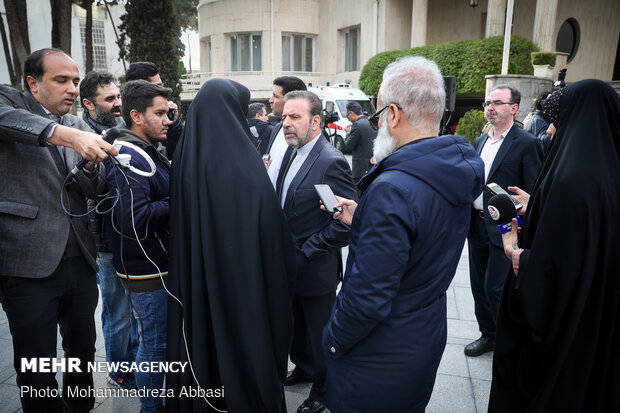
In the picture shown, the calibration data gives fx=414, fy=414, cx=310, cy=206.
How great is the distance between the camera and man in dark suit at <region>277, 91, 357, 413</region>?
2.83 meters

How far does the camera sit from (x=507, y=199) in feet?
7.68

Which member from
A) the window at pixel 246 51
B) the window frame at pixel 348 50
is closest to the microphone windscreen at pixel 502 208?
the window frame at pixel 348 50

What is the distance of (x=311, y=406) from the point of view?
295 cm

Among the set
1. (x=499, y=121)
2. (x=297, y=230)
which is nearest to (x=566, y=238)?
(x=297, y=230)

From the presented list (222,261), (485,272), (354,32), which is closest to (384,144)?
(222,261)

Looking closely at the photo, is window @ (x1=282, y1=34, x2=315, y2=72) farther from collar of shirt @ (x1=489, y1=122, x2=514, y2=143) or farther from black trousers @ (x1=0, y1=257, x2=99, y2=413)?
black trousers @ (x1=0, y1=257, x2=99, y2=413)

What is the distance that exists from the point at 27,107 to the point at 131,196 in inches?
33.1

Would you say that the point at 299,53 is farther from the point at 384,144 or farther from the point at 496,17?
the point at 384,144

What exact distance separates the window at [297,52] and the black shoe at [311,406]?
2562cm

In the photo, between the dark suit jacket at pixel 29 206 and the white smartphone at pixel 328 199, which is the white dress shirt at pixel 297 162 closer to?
the white smartphone at pixel 328 199

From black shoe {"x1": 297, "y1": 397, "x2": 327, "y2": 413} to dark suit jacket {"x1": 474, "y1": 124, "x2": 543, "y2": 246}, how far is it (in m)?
1.89

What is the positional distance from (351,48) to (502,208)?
79.2 feet

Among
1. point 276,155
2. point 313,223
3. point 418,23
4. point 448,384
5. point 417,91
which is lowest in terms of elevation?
point 448,384

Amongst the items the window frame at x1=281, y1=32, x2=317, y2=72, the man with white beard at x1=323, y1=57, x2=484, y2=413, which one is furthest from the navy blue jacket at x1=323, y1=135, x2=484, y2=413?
the window frame at x1=281, y1=32, x2=317, y2=72
